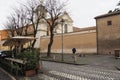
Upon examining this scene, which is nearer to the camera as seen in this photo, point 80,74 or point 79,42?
point 80,74

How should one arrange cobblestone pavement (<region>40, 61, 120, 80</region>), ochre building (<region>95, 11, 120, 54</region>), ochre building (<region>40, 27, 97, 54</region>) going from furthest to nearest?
ochre building (<region>40, 27, 97, 54</region>) → ochre building (<region>95, 11, 120, 54</region>) → cobblestone pavement (<region>40, 61, 120, 80</region>)

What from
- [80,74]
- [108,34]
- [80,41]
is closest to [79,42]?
[80,41]

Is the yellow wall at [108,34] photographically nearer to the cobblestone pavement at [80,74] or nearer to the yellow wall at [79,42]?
the yellow wall at [79,42]

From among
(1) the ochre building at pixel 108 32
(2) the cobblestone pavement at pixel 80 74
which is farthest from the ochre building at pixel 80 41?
(2) the cobblestone pavement at pixel 80 74

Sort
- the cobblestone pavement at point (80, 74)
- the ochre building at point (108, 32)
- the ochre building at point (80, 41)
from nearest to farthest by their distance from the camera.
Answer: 1. the cobblestone pavement at point (80, 74)
2. the ochre building at point (108, 32)
3. the ochre building at point (80, 41)

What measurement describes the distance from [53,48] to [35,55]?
37.5 metres

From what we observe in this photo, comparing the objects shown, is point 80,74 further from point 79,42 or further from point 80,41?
point 79,42

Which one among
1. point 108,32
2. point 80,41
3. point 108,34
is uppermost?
point 108,32

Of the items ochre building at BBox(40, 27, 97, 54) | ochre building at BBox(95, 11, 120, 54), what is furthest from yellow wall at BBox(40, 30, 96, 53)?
ochre building at BBox(95, 11, 120, 54)

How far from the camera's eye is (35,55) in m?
16.3

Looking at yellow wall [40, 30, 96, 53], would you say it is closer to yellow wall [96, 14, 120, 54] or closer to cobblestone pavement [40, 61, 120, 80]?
yellow wall [96, 14, 120, 54]

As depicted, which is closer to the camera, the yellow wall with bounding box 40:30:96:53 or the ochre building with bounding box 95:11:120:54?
the ochre building with bounding box 95:11:120:54

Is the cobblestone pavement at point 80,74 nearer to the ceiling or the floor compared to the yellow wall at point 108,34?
nearer to the floor

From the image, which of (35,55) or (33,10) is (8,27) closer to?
(33,10)
